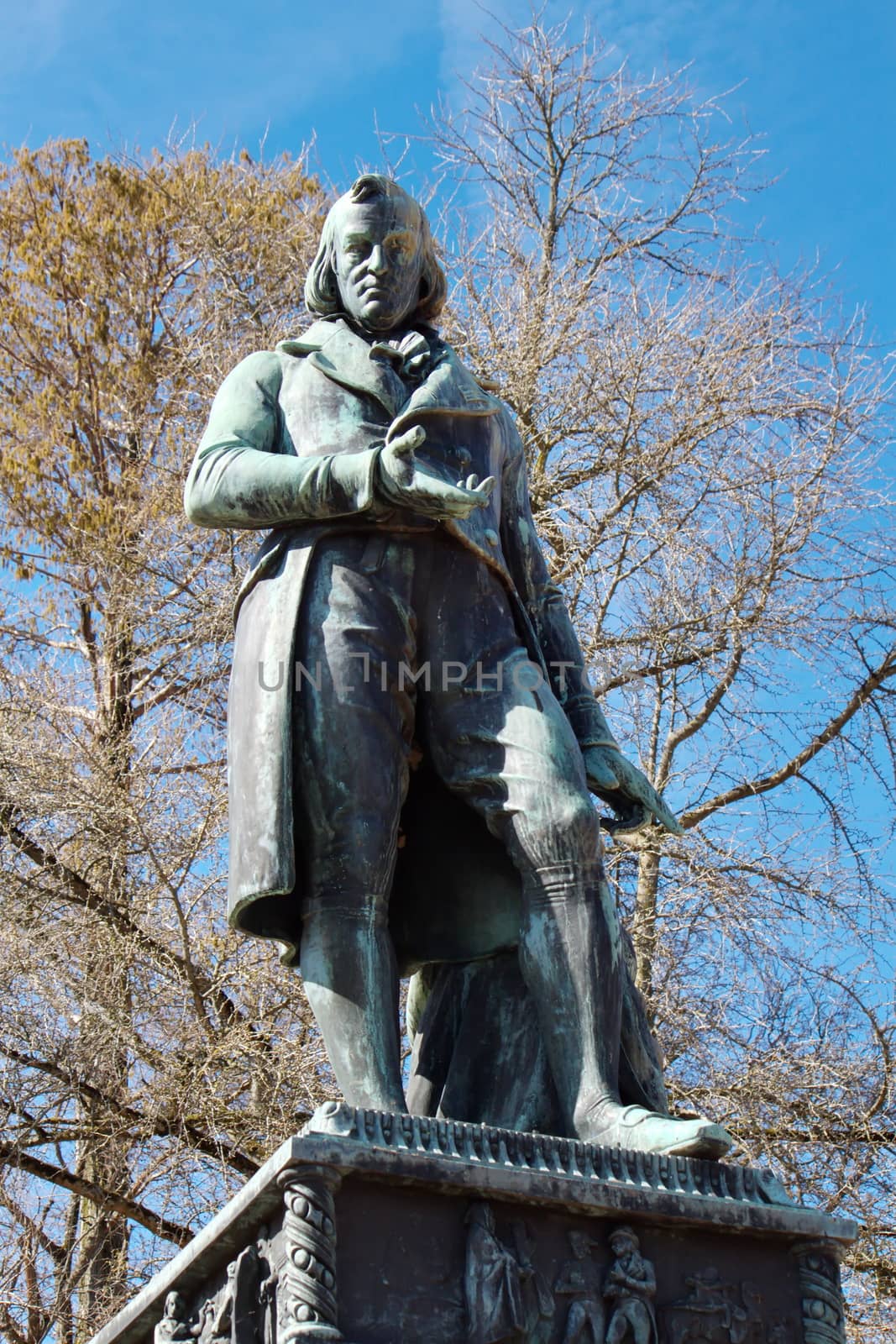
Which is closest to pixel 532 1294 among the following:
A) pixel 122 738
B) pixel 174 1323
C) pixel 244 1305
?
pixel 244 1305

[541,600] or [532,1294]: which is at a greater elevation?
[541,600]

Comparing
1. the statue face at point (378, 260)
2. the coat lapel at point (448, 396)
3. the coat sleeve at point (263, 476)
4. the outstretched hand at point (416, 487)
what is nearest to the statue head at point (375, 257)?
the statue face at point (378, 260)

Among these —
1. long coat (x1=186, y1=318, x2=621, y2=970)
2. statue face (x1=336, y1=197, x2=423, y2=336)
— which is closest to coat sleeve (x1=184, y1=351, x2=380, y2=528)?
long coat (x1=186, y1=318, x2=621, y2=970)

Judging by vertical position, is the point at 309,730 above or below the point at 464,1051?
above

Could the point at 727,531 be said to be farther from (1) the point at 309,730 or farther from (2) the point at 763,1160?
(1) the point at 309,730

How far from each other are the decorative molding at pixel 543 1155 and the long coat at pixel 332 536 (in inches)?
27.6

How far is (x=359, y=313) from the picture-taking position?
469cm

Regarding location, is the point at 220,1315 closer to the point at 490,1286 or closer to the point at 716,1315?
the point at 490,1286

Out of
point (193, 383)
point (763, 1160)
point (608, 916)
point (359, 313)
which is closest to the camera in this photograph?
point (608, 916)

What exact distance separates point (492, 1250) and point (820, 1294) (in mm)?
704

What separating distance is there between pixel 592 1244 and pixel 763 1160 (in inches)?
311

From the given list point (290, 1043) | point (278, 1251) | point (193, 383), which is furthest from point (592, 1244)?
point (193, 383)

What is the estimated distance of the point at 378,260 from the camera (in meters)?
4.69

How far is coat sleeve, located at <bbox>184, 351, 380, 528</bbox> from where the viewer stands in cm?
426
